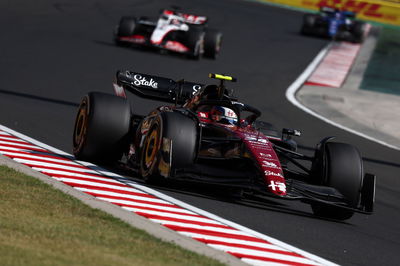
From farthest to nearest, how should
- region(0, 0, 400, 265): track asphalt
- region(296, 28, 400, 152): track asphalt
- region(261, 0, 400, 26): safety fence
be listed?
region(261, 0, 400, 26): safety fence → region(296, 28, 400, 152): track asphalt → region(0, 0, 400, 265): track asphalt

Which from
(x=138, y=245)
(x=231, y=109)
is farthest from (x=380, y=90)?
(x=138, y=245)

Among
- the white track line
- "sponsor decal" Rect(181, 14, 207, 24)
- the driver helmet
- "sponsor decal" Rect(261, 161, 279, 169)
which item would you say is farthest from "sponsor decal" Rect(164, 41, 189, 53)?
"sponsor decal" Rect(261, 161, 279, 169)

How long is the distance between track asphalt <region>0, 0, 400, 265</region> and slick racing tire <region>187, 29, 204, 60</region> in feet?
0.98

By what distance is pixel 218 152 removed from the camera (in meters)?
10.6

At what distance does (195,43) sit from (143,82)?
13.4 m

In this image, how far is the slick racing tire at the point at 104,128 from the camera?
11.0m

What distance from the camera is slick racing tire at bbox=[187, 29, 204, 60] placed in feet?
85.6

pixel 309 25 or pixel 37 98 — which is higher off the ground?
pixel 309 25

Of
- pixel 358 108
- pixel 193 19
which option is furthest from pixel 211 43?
pixel 358 108

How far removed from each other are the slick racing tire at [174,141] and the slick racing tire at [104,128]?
0.80m

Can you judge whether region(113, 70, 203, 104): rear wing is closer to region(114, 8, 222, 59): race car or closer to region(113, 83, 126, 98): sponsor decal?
region(113, 83, 126, 98): sponsor decal

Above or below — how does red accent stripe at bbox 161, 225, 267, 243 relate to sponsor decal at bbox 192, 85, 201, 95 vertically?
below

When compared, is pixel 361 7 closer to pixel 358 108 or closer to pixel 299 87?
pixel 299 87

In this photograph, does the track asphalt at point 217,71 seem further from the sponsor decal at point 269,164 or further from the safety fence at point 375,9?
the safety fence at point 375,9
